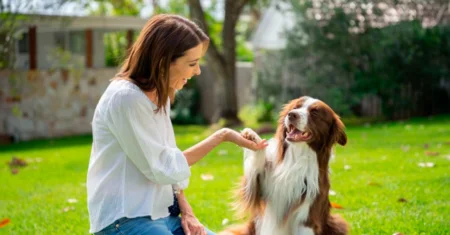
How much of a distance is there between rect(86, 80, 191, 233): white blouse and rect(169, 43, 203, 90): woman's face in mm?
207

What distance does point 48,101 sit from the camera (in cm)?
1631

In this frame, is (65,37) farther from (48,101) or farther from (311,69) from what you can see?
(311,69)

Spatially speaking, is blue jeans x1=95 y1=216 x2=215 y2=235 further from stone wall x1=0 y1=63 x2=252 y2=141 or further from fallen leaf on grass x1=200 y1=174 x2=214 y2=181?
stone wall x1=0 y1=63 x2=252 y2=141

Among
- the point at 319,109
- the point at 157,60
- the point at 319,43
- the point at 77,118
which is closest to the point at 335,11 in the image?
the point at 319,43

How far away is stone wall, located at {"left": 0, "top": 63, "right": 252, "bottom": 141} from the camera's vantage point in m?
15.5

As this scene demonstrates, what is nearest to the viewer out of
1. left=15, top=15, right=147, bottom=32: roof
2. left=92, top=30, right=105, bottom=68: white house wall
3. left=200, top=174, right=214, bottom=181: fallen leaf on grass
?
left=200, top=174, right=214, bottom=181: fallen leaf on grass

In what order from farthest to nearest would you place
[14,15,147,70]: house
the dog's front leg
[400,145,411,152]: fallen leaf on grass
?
[14,15,147,70]: house
[400,145,411,152]: fallen leaf on grass
the dog's front leg

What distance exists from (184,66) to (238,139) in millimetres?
725

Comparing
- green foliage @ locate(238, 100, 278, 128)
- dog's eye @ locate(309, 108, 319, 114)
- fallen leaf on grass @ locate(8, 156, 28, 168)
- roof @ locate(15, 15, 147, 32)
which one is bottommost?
green foliage @ locate(238, 100, 278, 128)

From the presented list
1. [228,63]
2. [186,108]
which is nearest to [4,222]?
[228,63]

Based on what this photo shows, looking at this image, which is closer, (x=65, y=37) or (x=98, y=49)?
(x=65, y=37)

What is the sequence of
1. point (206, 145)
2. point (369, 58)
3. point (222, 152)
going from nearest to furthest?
1. point (206, 145)
2. point (222, 152)
3. point (369, 58)

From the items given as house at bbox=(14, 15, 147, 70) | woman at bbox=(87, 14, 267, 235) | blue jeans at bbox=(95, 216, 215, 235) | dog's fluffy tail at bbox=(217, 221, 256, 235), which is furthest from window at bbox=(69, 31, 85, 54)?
blue jeans at bbox=(95, 216, 215, 235)

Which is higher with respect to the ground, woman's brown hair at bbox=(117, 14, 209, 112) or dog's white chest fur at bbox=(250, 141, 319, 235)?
woman's brown hair at bbox=(117, 14, 209, 112)
